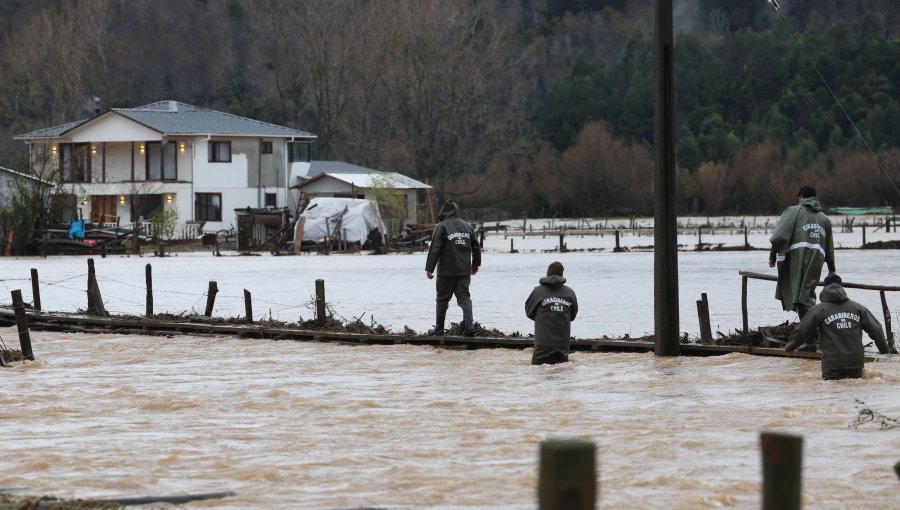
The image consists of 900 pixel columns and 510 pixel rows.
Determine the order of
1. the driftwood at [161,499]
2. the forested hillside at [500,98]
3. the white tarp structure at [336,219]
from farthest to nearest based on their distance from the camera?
1. the forested hillside at [500,98]
2. the white tarp structure at [336,219]
3. the driftwood at [161,499]

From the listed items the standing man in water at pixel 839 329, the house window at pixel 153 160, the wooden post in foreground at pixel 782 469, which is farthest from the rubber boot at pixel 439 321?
the house window at pixel 153 160

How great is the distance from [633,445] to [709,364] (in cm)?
532

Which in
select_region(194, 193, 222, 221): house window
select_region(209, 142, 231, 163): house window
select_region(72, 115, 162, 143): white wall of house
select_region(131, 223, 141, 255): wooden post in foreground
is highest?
select_region(72, 115, 162, 143): white wall of house

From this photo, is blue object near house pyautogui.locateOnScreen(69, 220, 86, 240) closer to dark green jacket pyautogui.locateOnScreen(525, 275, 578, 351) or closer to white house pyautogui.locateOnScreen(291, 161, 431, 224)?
white house pyautogui.locateOnScreen(291, 161, 431, 224)

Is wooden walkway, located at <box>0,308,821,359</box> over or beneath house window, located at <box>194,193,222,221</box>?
beneath

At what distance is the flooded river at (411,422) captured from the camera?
9844 mm

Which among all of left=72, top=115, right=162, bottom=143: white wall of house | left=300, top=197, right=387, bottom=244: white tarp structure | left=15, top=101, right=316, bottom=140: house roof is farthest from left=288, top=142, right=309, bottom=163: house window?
left=300, top=197, right=387, bottom=244: white tarp structure

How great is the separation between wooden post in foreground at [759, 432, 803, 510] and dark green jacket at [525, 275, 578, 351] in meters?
10.2

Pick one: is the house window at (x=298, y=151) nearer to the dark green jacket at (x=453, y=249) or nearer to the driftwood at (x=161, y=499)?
the dark green jacket at (x=453, y=249)

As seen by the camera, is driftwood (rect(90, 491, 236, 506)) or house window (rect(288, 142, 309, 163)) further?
house window (rect(288, 142, 309, 163))

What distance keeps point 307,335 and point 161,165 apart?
4989 cm

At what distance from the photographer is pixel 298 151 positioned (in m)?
74.9

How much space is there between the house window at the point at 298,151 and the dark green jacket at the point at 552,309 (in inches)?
2270

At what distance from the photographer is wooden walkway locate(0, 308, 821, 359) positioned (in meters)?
17.5
